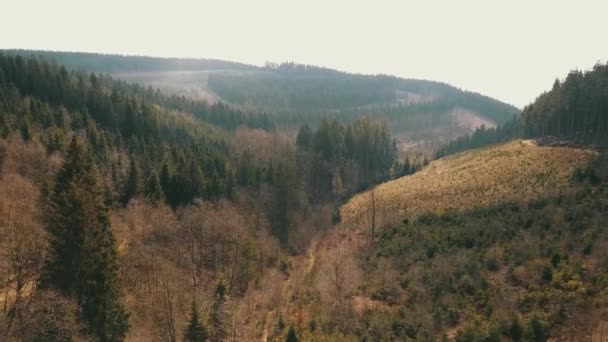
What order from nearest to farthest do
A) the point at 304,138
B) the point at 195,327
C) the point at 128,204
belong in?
1. the point at 195,327
2. the point at 128,204
3. the point at 304,138

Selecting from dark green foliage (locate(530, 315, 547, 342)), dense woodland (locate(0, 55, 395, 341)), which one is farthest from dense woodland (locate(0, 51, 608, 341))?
dense woodland (locate(0, 55, 395, 341))

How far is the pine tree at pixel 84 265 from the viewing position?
3009 centimetres

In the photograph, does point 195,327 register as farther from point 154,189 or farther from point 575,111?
point 575,111

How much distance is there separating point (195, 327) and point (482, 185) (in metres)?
52.3

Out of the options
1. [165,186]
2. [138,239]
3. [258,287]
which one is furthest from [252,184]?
[138,239]

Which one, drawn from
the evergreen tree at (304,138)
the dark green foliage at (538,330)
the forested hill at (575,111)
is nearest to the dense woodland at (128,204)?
the evergreen tree at (304,138)

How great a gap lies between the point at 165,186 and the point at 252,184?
24.1 meters

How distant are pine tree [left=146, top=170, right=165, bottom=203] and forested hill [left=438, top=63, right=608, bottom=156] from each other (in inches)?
3134

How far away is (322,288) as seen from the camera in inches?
1727

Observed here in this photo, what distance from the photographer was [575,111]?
94875 mm

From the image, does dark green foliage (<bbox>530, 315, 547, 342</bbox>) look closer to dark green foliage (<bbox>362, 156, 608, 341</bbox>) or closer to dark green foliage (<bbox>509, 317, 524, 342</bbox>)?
dark green foliage (<bbox>362, 156, 608, 341</bbox>)

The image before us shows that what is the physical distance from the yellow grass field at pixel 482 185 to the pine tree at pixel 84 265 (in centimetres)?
4202

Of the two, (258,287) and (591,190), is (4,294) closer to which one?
(258,287)

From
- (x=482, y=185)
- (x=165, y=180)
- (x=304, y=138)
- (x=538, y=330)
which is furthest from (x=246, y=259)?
(x=304, y=138)
